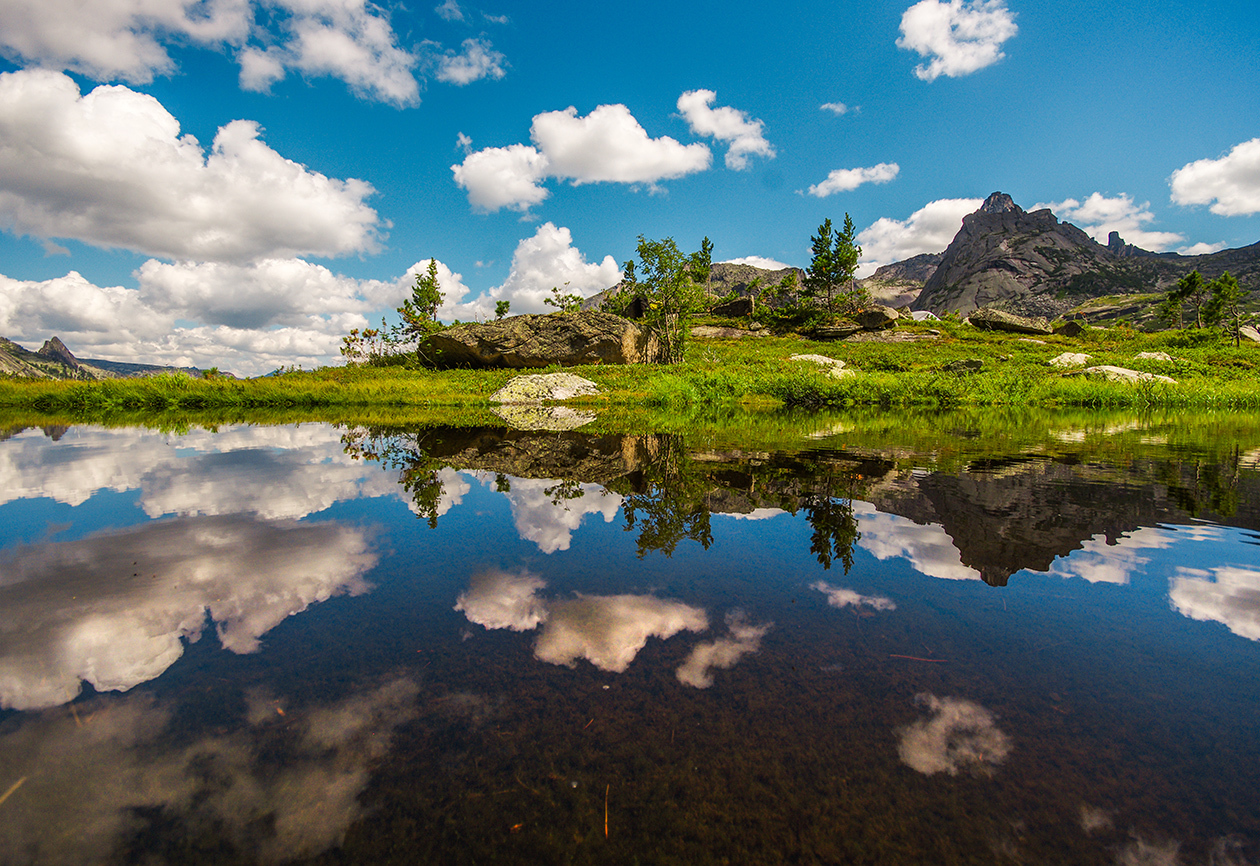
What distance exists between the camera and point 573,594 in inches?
111

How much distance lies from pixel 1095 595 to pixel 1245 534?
2381mm

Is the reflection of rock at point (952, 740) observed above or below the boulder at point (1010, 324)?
below

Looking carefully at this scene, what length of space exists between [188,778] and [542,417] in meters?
14.3

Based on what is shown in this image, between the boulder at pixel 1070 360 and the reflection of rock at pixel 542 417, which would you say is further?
the boulder at pixel 1070 360

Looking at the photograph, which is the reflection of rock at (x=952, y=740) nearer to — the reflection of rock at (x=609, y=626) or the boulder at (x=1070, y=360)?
the reflection of rock at (x=609, y=626)

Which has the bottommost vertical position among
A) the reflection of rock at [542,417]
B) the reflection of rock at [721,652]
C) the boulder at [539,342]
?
the reflection of rock at [542,417]

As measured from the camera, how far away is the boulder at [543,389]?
20703 millimetres

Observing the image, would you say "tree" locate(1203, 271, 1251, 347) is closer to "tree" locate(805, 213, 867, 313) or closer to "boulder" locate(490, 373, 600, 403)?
"tree" locate(805, 213, 867, 313)

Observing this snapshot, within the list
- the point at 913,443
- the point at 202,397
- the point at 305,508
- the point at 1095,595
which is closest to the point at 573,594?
the point at 1095,595

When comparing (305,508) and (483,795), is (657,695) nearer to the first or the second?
(483,795)

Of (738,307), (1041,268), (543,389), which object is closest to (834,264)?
(738,307)

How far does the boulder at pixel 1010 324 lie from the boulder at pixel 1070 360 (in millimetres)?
13469

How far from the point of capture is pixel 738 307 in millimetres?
48875

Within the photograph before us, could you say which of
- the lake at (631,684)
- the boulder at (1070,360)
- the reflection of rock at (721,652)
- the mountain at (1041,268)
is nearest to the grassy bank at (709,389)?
the boulder at (1070,360)
